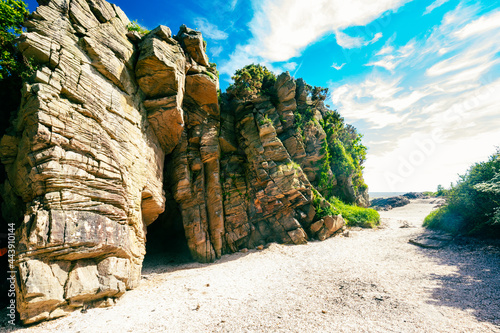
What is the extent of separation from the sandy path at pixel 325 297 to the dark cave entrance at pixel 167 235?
552 centimetres

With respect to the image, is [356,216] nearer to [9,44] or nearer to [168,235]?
[168,235]

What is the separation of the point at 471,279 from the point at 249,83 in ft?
75.7

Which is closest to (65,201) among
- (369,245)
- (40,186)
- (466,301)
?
(40,186)

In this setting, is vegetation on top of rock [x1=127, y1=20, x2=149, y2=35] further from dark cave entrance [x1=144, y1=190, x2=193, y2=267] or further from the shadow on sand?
the shadow on sand

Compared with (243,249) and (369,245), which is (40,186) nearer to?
(243,249)

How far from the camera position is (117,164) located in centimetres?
1092

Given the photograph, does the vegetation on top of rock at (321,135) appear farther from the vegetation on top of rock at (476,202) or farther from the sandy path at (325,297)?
the sandy path at (325,297)

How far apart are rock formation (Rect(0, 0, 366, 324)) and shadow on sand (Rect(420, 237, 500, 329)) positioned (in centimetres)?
883

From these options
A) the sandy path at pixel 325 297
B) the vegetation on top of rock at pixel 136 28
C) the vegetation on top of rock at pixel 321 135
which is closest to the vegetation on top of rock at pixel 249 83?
the vegetation on top of rock at pixel 321 135

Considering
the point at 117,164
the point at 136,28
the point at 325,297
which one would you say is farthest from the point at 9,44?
the point at 325,297

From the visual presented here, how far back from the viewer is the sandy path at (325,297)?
22.4 feet

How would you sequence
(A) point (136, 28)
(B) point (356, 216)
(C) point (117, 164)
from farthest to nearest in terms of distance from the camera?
(B) point (356, 216)
(A) point (136, 28)
(C) point (117, 164)

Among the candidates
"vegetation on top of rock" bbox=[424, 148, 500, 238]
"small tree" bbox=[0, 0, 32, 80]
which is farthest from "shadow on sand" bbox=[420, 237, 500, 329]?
"small tree" bbox=[0, 0, 32, 80]

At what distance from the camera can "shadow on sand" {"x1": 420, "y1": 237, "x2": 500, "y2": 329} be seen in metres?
6.94
